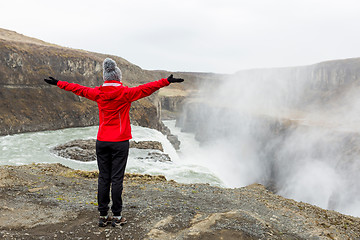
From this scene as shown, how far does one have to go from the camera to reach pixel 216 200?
9.42 meters

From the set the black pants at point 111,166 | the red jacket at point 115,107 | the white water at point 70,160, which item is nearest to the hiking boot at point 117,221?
the black pants at point 111,166

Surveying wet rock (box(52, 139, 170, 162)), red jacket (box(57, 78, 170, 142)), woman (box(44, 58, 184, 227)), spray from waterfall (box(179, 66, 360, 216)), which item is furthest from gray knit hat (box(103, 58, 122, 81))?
spray from waterfall (box(179, 66, 360, 216))

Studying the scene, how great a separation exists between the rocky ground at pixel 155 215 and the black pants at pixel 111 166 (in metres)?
0.69

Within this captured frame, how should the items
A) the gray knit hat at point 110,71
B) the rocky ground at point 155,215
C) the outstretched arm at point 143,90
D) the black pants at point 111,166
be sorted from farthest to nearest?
the rocky ground at point 155,215
the gray knit hat at point 110,71
the black pants at point 111,166
the outstretched arm at point 143,90

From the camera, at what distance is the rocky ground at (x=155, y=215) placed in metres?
5.32

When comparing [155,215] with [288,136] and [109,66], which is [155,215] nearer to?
[109,66]

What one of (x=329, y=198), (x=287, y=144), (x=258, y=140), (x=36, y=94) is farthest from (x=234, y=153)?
(x=36, y=94)

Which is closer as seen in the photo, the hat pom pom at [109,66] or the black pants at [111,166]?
the black pants at [111,166]

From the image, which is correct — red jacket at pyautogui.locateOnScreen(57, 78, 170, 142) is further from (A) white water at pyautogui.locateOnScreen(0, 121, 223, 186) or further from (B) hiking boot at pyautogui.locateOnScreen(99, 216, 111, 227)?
(A) white water at pyautogui.locateOnScreen(0, 121, 223, 186)

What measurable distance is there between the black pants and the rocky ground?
69cm

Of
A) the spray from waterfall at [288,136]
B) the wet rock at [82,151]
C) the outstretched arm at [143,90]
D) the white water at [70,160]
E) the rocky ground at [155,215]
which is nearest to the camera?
the outstretched arm at [143,90]

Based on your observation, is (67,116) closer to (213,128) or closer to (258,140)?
(258,140)

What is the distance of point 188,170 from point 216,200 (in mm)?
14582

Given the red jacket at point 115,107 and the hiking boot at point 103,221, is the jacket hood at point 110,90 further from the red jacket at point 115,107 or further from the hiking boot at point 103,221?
the hiking boot at point 103,221
